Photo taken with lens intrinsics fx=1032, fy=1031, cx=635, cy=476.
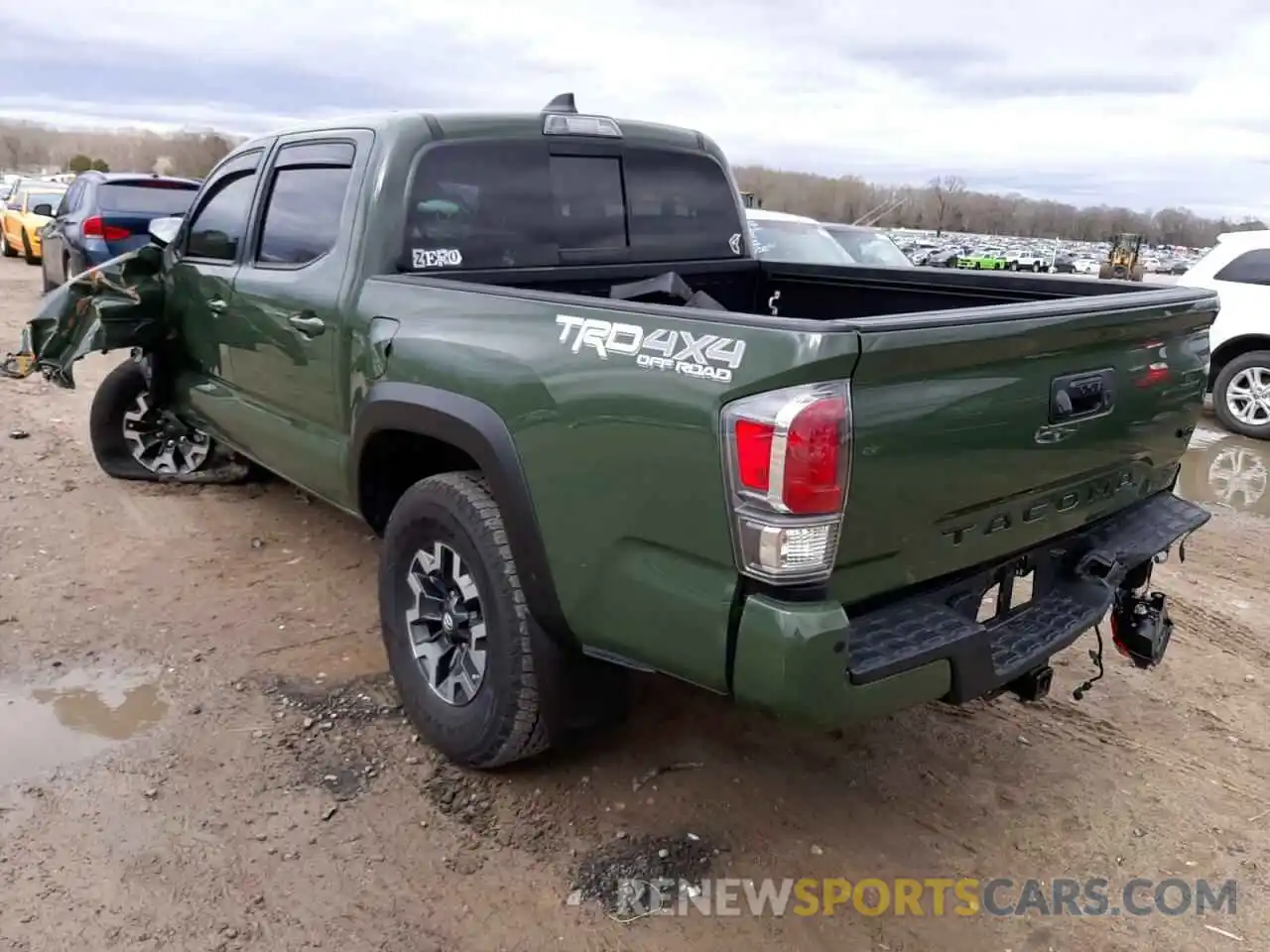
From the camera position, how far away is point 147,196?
39.8ft

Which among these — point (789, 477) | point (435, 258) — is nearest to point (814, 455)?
point (789, 477)

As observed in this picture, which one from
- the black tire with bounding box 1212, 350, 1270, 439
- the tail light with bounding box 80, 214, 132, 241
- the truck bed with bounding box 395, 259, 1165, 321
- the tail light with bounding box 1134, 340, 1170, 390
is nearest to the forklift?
the black tire with bounding box 1212, 350, 1270, 439

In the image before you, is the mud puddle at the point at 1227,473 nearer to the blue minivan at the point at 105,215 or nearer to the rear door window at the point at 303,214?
the rear door window at the point at 303,214

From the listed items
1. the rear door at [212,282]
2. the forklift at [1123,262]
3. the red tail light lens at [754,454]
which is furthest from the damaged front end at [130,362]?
the forklift at [1123,262]

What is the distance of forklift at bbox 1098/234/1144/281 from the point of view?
73.1 ft

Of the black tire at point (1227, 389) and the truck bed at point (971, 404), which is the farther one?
the black tire at point (1227, 389)

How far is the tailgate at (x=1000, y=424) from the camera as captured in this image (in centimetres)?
235

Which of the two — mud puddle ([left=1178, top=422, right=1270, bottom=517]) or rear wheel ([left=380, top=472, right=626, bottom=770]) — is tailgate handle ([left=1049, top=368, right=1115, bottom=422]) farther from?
mud puddle ([left=1178, top=422, right=1270, bottom=517])

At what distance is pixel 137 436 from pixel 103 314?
127 centimetres

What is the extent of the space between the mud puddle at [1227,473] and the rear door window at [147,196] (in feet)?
34.8

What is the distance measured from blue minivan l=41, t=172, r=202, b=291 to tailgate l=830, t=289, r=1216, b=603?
10413 millimetres

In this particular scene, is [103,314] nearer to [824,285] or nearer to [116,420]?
[116,420]

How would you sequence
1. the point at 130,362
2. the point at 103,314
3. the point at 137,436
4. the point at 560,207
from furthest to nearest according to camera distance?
the point at 137,436 → the point at 130,362 → the point at 103,314 → the point at 560,207

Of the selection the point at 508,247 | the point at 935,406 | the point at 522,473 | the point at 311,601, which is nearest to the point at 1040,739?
the point at 935,406
